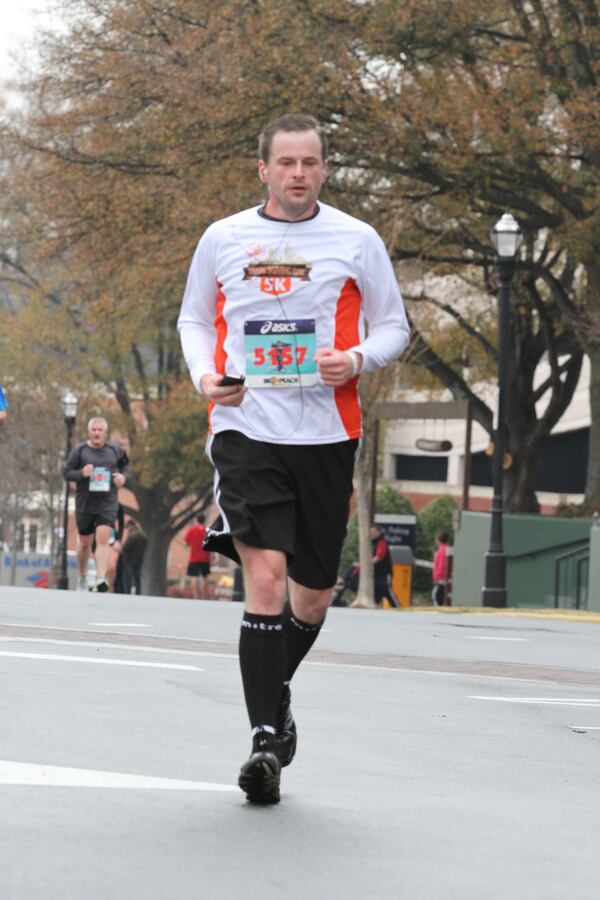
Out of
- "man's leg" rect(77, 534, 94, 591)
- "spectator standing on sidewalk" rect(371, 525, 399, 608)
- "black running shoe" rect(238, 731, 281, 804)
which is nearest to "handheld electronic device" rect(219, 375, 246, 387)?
"black running shoe" rect(238, 731, 281, 804)

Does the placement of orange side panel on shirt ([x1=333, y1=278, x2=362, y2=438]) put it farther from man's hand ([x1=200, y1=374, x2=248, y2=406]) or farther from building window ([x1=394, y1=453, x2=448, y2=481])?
building window ([x1=394, y1=453, x2=448, y2=481])

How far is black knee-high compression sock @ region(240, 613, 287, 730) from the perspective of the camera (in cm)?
537

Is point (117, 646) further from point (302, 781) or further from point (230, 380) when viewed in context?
point (230, 380)

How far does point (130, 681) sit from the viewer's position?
27.4 ft

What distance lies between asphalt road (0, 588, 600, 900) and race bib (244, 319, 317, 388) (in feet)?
3.77

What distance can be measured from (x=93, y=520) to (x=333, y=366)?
13412 millimetres

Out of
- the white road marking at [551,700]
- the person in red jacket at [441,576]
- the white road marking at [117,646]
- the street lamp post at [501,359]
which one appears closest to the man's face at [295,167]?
the white road marking at [551,700]

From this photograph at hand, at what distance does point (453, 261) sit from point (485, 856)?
29.4m

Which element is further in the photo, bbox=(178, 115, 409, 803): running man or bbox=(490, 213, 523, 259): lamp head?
bbox=(490, 213, 523, 259): lamp head

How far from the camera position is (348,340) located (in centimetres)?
570

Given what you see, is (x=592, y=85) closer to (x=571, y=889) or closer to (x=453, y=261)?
(x=453, y=261)

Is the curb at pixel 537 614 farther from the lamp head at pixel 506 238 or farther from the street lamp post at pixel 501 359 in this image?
the lamp head at pixel 506 238

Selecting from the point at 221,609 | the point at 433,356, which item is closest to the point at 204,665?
the point at 221,609

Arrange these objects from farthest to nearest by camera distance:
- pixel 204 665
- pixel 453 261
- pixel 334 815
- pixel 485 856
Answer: pixel 453 261
pixel 204 665
pixel 334 815
pixel 485 856
